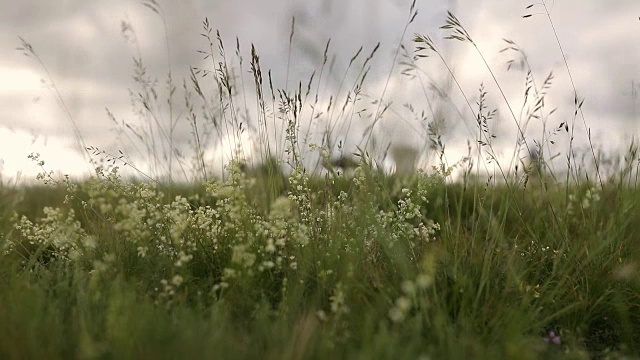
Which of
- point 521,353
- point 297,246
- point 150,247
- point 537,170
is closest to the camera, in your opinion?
point 521,353

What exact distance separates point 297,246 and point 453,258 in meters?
0.75

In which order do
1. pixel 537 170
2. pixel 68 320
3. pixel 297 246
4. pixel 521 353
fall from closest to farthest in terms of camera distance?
pixel 521 353
pixel 68 320
pixel 297 246
pixel 537 170

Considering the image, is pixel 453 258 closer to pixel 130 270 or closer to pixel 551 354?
pixel 551 354

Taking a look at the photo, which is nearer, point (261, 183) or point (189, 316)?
point (189, 316)

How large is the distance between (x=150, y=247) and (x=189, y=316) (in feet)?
3.62

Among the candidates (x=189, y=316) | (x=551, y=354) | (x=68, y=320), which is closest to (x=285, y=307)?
(x=189, y=316)

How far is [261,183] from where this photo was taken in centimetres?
382

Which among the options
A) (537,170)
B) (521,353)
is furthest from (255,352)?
(537,170)

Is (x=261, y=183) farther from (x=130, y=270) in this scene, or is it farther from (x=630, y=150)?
(x=630, y=150)

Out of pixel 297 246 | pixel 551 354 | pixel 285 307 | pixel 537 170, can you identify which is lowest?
pixel 551 354

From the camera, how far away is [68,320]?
8.64ft

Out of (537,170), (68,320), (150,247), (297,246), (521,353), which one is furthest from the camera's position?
(537,170)

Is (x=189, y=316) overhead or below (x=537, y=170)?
below

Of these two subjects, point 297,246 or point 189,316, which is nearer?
point 189,316
